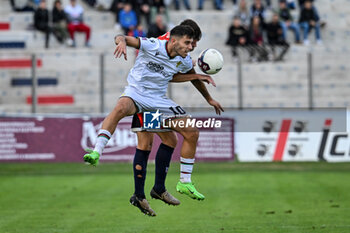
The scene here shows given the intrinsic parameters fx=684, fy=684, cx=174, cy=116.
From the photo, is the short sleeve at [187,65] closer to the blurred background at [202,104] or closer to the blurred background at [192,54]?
the blurred background at [202,104]

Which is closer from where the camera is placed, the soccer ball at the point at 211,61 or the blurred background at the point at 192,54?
the soccer ball at the point at 211,61

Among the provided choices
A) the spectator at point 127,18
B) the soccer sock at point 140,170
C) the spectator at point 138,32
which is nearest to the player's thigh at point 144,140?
the soccer sock at point 140,170

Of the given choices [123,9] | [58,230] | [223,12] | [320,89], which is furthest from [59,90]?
[58,230]

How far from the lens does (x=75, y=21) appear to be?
83.8 feet

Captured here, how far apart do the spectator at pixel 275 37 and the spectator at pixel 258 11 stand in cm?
47

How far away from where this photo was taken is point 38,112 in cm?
2312

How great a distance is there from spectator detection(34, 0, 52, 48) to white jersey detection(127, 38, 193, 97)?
16.5m

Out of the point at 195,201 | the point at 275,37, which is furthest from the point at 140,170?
the point at 275,37

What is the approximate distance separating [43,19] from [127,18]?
10.2 ft

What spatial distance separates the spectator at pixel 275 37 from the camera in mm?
24844

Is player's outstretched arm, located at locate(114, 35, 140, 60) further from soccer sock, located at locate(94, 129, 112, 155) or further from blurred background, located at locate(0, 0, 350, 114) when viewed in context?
blurred background, located at locate(0, 0, 350, 114)

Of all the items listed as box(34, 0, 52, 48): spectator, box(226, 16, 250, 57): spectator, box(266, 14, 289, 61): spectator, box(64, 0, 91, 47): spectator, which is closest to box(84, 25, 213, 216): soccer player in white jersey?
box(226, 16, 250, 57): spectator

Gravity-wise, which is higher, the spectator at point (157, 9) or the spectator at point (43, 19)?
the spectator at point (157, 9)

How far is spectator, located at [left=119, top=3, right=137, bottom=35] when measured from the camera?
83.2 ft
